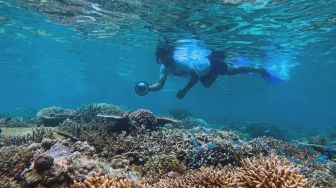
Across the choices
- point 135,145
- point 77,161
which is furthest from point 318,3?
point 77,161

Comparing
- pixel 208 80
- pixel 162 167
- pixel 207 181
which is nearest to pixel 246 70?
pixel 208 80

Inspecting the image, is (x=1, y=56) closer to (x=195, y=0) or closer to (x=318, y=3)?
(x=195, y=0)

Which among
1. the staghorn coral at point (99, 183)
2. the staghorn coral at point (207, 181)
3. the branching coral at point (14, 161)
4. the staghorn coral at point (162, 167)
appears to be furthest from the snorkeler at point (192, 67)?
the staghorn coral at point (99, 183)

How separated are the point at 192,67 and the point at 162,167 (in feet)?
32.3

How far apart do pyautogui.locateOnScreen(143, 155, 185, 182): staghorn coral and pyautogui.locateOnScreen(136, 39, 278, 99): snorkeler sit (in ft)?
20.8

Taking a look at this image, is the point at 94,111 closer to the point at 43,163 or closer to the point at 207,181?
the point at 43,163

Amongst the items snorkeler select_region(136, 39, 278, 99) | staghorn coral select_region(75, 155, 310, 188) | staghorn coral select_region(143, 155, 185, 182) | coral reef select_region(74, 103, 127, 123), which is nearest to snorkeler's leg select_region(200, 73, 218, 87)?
snorkeler select_region(136, 39, 278, 99)

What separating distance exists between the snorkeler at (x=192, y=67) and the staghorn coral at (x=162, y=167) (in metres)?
6.33

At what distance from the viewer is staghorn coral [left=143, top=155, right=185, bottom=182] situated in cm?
679

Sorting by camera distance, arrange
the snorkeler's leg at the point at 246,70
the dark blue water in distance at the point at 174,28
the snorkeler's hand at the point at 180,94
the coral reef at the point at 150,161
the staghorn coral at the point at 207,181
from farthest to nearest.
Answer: the snorkeler's leg at the point at 246,70 → the dark blue water in distance at the point at 174,28 → the snorkeler's hand at the point at 180,94 → the staghorn coral at the point at 207,181 → the coral reef at the point at 150,161

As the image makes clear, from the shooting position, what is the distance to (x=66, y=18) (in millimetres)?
22484

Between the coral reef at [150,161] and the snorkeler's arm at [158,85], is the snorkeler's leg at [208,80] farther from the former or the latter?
the coral reef at [150,161]

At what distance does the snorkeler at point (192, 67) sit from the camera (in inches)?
617

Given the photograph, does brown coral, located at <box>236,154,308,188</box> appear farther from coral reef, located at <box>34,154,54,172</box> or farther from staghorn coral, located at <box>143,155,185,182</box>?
coral reef, located at <box>34,154,54,172</box>
